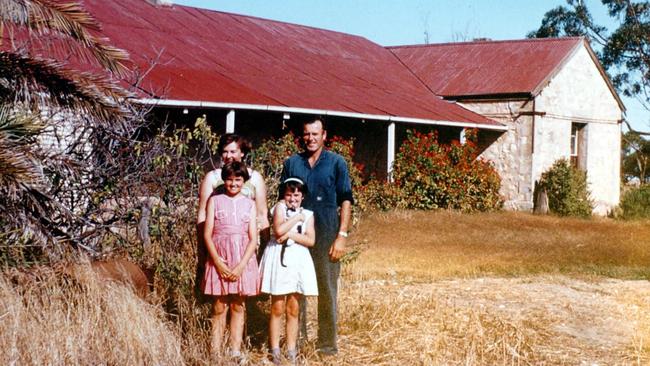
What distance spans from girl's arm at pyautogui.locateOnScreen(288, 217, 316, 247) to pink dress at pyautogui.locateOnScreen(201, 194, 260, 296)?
1.06ft

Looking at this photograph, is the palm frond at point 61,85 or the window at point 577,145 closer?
the palm frond at point 61,85

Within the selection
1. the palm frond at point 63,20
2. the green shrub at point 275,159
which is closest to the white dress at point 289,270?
the palm frond at point 63,20

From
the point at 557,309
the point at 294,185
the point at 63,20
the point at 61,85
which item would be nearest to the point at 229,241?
the point at 294,185

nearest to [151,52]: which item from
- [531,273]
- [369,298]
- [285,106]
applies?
[285,106]

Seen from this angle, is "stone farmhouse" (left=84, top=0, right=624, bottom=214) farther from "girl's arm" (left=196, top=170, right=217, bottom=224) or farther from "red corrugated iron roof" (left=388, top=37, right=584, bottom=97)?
"girl's arm" (left=196, top=170, right=217, bottom=224)

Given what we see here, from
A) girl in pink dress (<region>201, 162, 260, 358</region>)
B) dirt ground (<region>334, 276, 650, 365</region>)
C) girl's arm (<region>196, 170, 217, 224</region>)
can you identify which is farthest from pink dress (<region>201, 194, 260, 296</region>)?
dirt ground (<region>334, 276, 650, 365</region>)

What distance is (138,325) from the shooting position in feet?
19.7

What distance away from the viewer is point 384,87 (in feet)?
70.4

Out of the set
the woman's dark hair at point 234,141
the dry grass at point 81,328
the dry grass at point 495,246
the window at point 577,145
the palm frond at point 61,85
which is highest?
the window at point 577,145

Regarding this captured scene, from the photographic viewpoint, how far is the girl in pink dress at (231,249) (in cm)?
590

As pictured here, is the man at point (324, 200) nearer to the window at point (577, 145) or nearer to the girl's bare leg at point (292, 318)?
the girl's bare leg at point (292, 318)

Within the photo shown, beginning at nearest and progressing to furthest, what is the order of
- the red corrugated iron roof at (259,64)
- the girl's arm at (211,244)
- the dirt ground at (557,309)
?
1. the girl's arm at (211,244)
2. the dirt ground at (557,309)
3. the red corrugated iron roof at (259,64)

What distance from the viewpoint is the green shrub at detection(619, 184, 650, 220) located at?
21.8m

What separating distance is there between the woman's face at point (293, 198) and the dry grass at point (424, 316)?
1.07 meters
